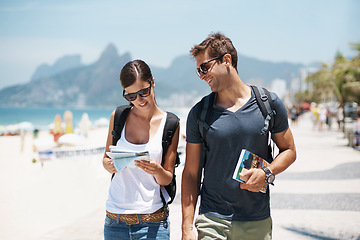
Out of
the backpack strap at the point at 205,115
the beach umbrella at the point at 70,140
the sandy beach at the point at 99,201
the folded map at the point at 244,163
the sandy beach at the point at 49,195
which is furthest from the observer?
the beach umbrella at the point at 70,140

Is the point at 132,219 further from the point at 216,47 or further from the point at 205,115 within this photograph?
the point at 216,47

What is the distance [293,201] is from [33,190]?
5.67 meters

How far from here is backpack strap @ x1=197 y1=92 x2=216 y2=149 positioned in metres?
2.26

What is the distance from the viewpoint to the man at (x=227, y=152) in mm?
2213

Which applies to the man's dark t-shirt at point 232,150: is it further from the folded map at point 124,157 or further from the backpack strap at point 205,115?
the folded map at point 124,157

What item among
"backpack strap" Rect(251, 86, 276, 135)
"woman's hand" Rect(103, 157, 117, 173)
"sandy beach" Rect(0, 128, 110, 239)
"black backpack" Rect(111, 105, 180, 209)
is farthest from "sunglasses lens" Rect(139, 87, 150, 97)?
"sandy beach" Rect(0, 128, 110, 239)

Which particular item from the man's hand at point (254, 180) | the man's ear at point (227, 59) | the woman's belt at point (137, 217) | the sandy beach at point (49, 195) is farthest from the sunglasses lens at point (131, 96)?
the sandy beach at point (49, 195)

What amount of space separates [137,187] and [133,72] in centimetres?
71

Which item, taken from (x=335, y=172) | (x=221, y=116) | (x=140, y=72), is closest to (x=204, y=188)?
(x=221, y=116)

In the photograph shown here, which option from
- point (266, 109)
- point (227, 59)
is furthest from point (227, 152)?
point (227, 59)

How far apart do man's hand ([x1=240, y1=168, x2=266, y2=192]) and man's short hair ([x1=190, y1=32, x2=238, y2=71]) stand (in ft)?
2.13

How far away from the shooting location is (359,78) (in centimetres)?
1553

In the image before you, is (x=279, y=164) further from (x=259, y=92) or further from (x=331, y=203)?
(x=331, y=203)

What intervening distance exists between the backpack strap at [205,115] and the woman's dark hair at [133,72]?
0.41 metres
